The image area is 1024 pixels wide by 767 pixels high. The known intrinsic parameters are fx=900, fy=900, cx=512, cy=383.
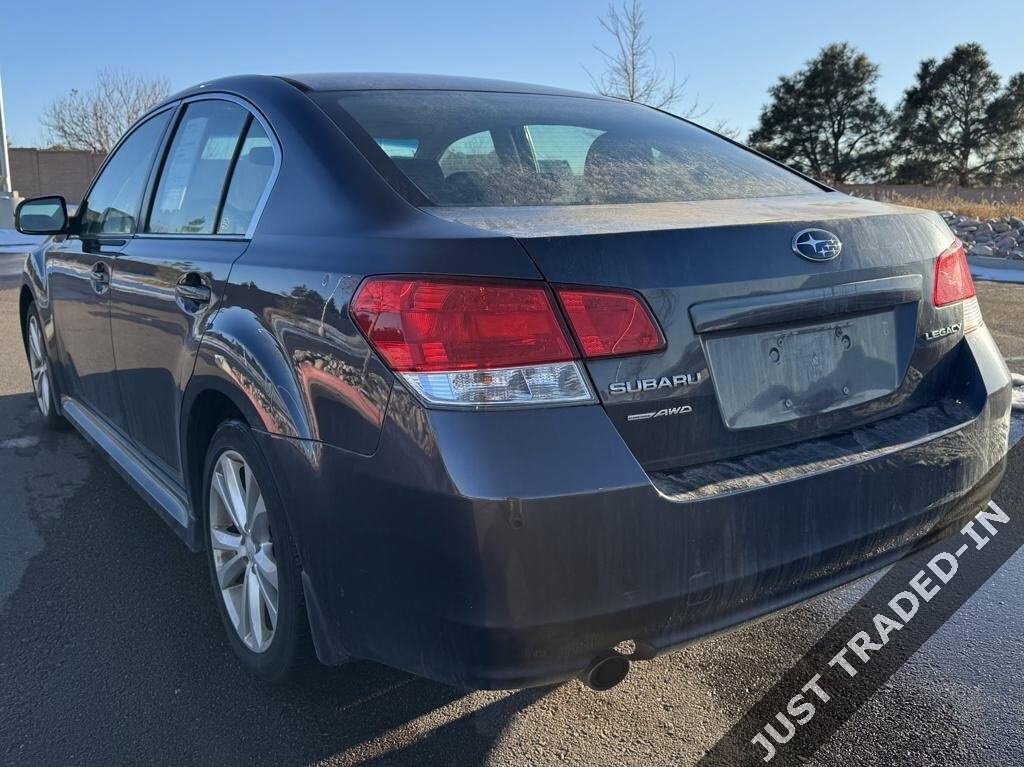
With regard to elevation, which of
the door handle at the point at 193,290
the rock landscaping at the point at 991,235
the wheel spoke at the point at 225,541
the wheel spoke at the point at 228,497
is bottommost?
the rock landscaping at the point at 991,235

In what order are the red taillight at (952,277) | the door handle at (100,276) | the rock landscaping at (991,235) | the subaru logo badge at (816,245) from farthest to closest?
the rock landscaping at (991,235) → the door handle at (100,276) → the red taillight at (952,277) → the subaru logo badge at (816,245)

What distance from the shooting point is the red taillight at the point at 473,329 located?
1762 millimetres

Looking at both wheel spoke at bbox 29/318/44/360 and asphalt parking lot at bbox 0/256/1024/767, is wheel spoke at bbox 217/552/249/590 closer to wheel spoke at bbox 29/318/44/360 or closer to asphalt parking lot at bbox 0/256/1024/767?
asphalt parking lot at bbox 0/256/1024/767

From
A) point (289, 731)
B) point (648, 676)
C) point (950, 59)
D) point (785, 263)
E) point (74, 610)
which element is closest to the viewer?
point (785, 263)

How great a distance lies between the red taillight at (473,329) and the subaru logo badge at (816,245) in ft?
2.13

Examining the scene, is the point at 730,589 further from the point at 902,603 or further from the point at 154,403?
the point at 154,403

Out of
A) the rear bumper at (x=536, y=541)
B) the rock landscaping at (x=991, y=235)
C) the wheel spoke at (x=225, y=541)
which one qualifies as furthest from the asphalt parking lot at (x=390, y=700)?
the rock landscaping at (x=991, y=235)

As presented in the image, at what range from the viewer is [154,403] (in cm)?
301

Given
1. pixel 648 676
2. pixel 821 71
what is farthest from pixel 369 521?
pixel 821 71

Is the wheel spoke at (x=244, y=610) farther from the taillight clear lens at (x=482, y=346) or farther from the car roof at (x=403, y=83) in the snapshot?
the car roof at (x=403, y=83)

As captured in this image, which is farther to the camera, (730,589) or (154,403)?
(154,403)

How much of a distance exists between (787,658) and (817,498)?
941 millimetres

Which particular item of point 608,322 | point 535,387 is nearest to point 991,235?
point 608,322

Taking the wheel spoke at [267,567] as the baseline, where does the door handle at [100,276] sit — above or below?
above
